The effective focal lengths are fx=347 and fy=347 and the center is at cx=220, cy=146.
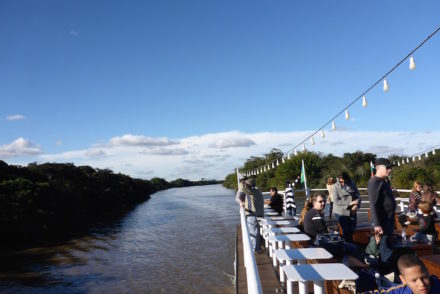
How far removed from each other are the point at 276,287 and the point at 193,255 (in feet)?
38.2

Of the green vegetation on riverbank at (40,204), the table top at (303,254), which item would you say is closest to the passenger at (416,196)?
the table top at (303,254)

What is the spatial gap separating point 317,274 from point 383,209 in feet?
4.86

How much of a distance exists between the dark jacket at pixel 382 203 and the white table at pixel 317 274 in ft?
3.39

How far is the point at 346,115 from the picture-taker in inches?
434

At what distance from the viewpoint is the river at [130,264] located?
11.7 m

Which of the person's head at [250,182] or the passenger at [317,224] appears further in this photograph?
the person's head at [250,182]

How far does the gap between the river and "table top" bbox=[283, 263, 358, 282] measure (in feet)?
26.1

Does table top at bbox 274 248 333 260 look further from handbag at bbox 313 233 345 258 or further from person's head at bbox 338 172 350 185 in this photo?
person's head at bbox 338 172 350 185

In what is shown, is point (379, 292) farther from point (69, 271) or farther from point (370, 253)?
point (69, 271)

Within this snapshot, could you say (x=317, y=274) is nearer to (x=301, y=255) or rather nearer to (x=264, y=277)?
(x=301, y=255)

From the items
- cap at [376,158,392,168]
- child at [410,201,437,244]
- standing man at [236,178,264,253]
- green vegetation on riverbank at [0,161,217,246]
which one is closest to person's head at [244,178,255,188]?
standing man at [236,178,264,253]

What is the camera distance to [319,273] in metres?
2.84

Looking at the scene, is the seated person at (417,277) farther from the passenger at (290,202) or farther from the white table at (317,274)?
the passenger at (290,202)

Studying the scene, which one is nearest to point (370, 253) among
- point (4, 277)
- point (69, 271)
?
point (69, 271)
